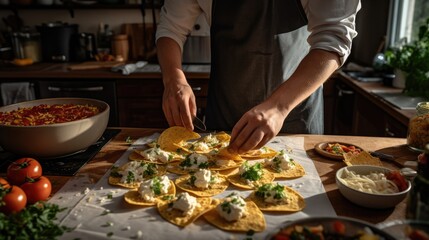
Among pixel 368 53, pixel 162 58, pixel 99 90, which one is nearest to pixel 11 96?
pixel 99 90

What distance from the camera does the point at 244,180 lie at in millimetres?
1306

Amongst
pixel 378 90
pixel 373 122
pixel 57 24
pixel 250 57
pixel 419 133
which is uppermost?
pixel 57 24

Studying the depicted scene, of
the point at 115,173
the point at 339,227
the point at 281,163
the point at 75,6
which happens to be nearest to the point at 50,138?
the point at 115,173

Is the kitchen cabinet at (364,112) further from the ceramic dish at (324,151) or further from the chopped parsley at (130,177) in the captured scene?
the chopped parsley at (130,177)

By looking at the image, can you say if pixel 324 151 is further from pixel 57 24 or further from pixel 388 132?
pixel 57 24

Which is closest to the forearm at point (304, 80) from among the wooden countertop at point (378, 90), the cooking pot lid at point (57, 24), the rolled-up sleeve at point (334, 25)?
the rolled-up sleeve at point (334, 25)

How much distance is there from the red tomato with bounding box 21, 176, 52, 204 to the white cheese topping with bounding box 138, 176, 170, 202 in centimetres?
27

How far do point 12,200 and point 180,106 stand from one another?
69cm

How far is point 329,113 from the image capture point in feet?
11.3

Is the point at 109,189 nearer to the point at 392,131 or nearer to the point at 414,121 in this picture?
the point at 414,121

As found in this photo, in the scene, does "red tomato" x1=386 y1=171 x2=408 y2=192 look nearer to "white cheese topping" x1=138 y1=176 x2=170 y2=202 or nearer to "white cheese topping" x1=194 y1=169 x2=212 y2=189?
"white cheese topping" x1=194 y1=169 x2=212 y2=189

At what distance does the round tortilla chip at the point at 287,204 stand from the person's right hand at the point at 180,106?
0.45m

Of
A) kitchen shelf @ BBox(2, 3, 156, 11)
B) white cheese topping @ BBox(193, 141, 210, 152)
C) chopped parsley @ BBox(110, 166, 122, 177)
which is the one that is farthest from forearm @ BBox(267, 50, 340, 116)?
kitchen shelf @ BBox(2, 3, 156, 11)

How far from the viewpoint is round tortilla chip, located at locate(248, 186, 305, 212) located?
1129 mm
